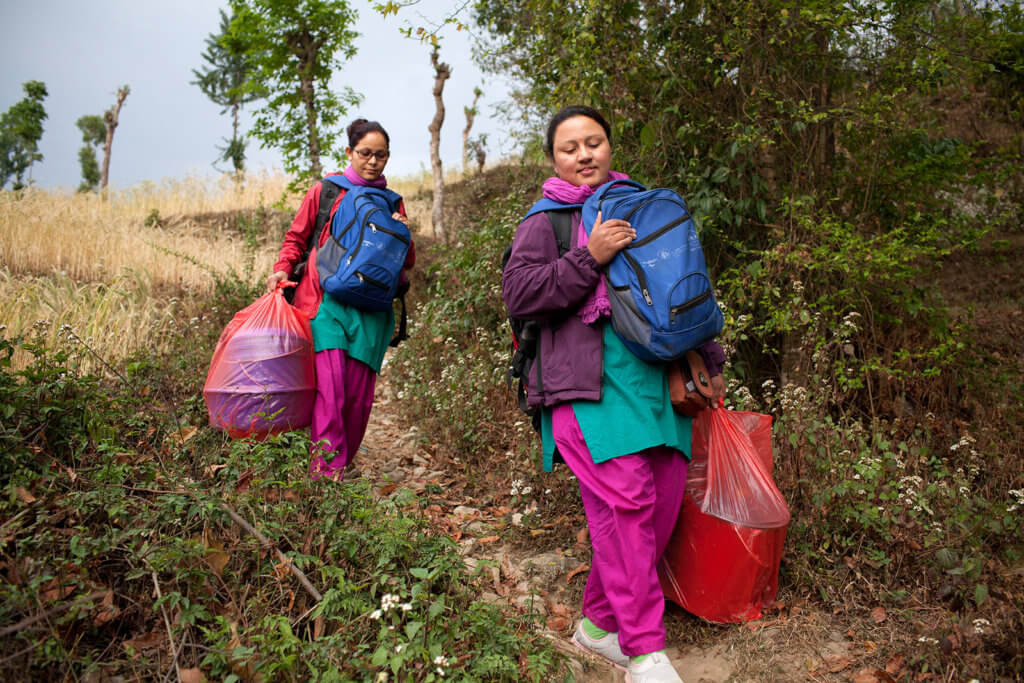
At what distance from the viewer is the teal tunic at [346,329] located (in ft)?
11.6

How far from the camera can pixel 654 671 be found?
7.26ft

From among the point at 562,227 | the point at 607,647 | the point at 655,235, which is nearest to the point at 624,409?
the point at 655,235

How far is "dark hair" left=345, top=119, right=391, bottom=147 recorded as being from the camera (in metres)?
3.73

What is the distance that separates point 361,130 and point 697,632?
10.1 feet

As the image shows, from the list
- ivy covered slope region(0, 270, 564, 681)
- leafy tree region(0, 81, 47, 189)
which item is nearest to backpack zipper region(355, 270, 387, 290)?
ivy covered slope region(0, 270, 564, 681)

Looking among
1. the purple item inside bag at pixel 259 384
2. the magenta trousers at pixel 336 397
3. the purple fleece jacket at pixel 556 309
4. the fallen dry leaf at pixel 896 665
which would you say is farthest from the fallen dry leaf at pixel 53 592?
the fallen dry leaf at pixel 896 665

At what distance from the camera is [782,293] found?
4.94m

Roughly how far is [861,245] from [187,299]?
656 centimetres

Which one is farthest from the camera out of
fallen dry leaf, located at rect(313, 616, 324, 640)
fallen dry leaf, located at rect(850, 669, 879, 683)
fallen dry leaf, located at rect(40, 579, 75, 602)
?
fallen dry leaf, located at rect(850, 669, 879, 683)

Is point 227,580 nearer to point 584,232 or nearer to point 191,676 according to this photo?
point 191,676

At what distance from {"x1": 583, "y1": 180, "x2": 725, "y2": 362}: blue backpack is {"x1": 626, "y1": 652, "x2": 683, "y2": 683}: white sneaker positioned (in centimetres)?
102

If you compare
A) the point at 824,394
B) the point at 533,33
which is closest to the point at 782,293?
the point at 824,394

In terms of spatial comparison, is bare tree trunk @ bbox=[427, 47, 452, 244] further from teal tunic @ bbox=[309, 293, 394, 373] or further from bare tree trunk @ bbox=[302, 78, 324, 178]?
teal tunic @ bbox=[309, 293, 394, 373]

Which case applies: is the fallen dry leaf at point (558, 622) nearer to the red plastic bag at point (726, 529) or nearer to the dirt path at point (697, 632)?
the dirt path at point (697, 632)
